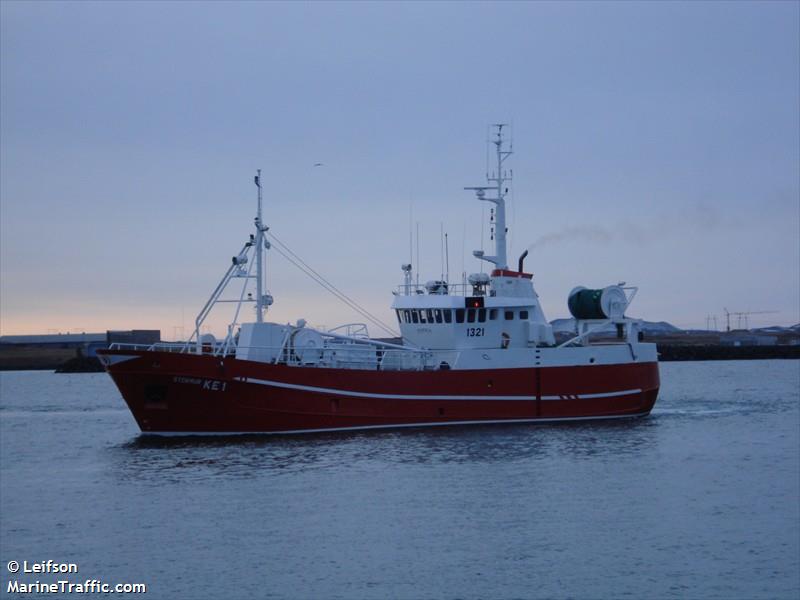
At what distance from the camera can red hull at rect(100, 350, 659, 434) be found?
3234cm

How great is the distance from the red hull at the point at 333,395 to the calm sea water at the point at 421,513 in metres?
0.65

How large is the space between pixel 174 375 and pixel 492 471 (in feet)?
32.1

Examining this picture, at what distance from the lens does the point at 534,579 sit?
1822 cm

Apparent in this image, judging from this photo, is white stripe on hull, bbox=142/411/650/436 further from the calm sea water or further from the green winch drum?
the green winch drum

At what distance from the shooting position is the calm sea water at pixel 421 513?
60.4ft

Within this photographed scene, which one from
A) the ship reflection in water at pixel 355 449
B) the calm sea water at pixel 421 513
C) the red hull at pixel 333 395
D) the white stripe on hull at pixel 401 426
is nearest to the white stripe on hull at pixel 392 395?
the red hull at pixel 333 395

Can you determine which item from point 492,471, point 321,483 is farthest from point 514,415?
point 321,483

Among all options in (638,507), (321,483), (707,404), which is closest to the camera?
(638,507)

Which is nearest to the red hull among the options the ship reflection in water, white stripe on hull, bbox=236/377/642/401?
white stripe on hull, bbox=236/377/642/401

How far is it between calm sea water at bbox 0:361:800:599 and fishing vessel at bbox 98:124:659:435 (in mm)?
844

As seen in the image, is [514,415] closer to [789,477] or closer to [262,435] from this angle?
[262,435]

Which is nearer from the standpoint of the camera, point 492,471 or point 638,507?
point 638,507

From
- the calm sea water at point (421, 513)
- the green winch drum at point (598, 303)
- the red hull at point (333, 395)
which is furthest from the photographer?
the green winch drum at point (598, 303)

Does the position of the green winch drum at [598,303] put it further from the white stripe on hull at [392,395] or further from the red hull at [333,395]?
the white stripe on hull at [392,395]
